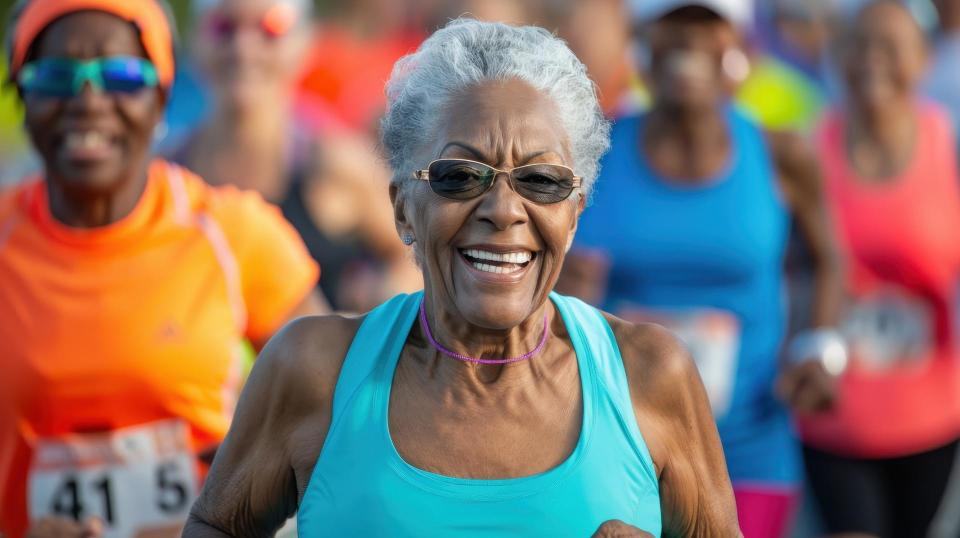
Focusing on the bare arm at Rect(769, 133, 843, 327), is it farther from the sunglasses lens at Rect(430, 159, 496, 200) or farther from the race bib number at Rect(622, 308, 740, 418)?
the sunglasses lens at Rect(430, 159, 496, 200)

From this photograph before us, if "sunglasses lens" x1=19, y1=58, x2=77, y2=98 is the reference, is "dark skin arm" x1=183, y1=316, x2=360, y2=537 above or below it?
below

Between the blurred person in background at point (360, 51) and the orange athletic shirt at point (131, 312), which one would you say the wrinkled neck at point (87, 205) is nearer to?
the orange athletic shirt at point (131, 312)

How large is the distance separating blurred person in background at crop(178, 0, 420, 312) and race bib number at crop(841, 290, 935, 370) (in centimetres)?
173

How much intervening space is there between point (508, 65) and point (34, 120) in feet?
5.87

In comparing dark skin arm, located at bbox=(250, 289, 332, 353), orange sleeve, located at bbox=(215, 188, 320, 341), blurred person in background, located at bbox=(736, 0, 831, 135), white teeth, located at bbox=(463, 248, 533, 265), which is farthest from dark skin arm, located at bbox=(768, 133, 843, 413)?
blurred person in background, located at bbox=(736, 0, 831, 135)

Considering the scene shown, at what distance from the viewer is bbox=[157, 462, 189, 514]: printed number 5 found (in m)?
4.38

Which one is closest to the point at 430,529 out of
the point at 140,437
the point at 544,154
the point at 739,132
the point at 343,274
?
the point at 544,154

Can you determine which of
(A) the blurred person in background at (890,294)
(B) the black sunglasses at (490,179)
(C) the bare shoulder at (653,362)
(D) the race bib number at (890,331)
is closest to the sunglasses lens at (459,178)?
(B) the black sunglasses at (490,179)

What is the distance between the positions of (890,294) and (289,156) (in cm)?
240

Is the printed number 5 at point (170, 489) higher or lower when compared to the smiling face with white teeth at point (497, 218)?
lower

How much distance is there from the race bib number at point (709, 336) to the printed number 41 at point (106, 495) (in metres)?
1.75

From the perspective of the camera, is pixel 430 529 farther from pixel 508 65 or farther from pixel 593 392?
pixel 508 65

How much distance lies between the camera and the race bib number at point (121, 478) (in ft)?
14.1

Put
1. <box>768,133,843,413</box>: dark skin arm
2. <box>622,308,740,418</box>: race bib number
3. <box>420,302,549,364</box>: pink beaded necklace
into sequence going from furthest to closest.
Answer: <box>768,133,843,413</box>: dark skin arm < <box>622,308,740,418</box>: race bib number < <box>420,302,549,364</box>: pink beaded necklace
